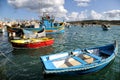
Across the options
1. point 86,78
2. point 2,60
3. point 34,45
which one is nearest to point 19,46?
point 34,45

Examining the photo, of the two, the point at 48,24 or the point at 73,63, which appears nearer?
the point at 73,63

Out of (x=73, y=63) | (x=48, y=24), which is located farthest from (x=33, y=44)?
(x=48, y=24)

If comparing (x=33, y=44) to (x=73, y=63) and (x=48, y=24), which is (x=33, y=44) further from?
(x=48, y=24)

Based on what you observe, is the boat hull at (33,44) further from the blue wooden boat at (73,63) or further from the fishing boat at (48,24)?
the fishing boat at (48,24)

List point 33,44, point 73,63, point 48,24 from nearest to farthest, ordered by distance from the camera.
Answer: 1. point 73,63
2. point 33,44
3. point 48,24

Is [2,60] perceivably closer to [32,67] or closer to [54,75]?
[32,67]

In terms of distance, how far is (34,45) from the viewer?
25.0 meters

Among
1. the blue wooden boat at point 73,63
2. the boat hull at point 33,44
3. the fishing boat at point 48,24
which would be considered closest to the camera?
the blue wooden boat at point 73,63

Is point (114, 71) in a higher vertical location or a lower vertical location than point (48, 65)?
lower

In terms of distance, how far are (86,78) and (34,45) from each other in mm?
13752

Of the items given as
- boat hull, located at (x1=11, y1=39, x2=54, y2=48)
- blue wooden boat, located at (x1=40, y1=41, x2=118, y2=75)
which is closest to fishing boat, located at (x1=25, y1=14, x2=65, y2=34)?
boat hull, located at (x1=11, y1=39, x2=54, y2=48)

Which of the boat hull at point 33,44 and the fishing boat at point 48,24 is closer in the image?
the boat hull at point 33,44

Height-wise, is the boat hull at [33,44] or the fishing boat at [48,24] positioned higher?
the fishing boat at [48,24]

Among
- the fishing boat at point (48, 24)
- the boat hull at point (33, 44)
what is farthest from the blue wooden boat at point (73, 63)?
the fishing boat at point (48, 24)
